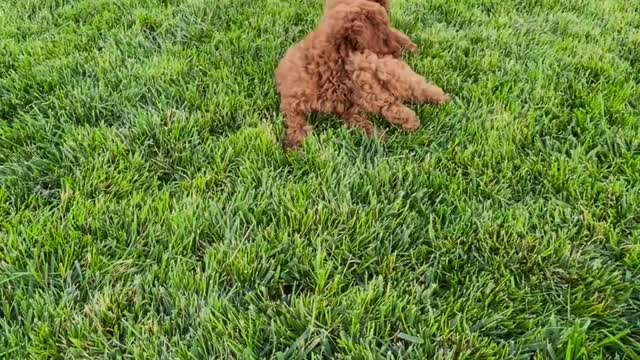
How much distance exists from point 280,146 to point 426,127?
2.02 feet

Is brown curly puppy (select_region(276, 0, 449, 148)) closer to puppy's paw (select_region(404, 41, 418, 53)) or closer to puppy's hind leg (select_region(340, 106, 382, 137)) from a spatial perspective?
puppy's hind leg (select_region(340, 106, 382, 137))

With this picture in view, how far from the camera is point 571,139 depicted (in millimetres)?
2309

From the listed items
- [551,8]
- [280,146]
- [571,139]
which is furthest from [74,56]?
[551,8]

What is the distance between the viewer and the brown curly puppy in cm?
235

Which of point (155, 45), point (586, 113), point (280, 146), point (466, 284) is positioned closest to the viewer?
point (466, 284)

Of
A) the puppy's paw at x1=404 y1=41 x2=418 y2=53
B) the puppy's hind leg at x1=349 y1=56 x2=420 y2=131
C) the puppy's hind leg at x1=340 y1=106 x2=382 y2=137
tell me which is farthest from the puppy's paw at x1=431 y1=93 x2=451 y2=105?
the puppy's paw at x1=404 y1=41 x2=418 y2=53

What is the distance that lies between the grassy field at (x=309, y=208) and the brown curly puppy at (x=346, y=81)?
0.27ft

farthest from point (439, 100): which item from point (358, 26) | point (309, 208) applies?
point (309, 208)

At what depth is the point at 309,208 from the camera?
1.96m

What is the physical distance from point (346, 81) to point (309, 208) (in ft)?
2.21

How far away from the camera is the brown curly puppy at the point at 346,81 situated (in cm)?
235

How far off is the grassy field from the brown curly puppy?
8 cm

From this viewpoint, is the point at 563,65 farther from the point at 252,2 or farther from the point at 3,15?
Result: the point at 3,15

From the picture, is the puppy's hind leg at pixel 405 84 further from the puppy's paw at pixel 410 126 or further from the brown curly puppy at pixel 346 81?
the puppy's paw at pixel 410 126
